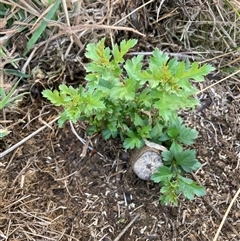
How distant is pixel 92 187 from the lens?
5.56 ft

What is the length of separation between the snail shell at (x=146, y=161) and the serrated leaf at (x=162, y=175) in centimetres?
4

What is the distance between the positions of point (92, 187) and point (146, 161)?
0.64ft

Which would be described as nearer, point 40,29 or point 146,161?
point 146,161

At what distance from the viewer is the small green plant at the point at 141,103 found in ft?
4.66

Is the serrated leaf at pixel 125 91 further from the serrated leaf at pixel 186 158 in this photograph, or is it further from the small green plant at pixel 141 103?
the serrated leaf at pixel 186 158

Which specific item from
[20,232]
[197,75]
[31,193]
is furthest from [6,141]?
[197,75]

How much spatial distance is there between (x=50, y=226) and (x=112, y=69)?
0.53 metres

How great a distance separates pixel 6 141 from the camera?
69.3 inches

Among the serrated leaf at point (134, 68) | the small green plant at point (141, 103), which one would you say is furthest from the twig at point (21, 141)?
the serrated leaf at point (134, 68)

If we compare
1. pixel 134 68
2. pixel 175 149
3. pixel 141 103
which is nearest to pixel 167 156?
pixel 175 149

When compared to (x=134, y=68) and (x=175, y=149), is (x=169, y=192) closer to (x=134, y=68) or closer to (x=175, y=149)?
(x=175, y=149)

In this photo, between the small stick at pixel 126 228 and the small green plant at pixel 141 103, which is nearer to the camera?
the small green plant at pixel 141 103

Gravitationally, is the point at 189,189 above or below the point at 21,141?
below

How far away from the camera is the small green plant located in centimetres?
142
